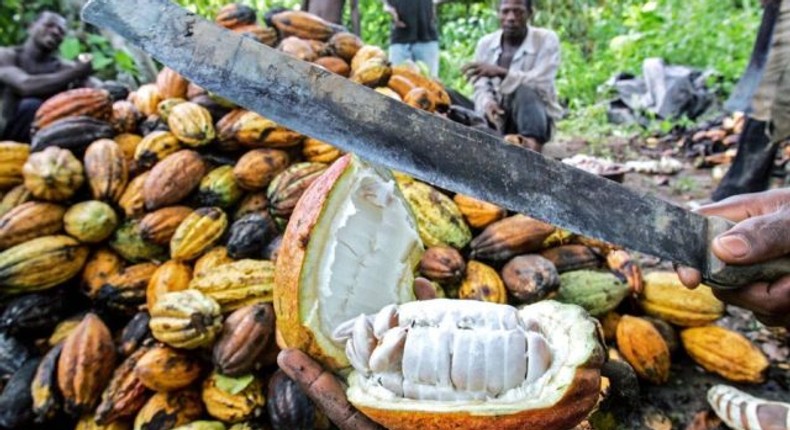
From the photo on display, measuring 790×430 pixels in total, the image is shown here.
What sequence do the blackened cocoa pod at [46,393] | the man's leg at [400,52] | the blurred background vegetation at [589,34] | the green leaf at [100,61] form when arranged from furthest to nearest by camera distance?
the blurred background vegetation at [589,34] → the man's leg at [400,52] → the green leaf at [100,61] → the blackened cocoa pod at [46,393]

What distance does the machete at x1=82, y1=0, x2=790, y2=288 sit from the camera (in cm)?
131

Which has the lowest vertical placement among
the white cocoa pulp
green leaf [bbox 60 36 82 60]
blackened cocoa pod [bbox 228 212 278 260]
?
green leaf [bbox 60 36 82 60]

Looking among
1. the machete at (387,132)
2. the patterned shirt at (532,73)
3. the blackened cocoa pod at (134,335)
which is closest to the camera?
the machete at (387,132)

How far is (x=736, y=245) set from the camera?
1160 mm

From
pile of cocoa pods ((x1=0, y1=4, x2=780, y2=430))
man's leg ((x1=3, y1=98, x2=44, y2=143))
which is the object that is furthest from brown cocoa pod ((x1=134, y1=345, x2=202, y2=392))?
man's leg ((x1=3, y1=98, x2=44, y2=143))

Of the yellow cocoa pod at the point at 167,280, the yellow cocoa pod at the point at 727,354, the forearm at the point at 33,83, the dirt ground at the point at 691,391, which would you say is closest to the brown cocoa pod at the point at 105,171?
the yellow cocoa pod at the point at 167,280

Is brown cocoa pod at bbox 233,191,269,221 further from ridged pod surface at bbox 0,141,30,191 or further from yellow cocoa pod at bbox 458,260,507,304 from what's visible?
ridged pod surface at bbox 0,141,30,191

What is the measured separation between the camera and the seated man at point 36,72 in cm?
364

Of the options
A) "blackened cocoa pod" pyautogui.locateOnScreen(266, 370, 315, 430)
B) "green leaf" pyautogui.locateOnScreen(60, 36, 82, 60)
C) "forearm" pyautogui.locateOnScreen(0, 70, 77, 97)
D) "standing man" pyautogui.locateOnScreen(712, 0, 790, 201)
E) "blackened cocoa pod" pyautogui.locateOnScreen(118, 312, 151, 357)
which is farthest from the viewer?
"green leaf" pyautogui.locateOnScreen(60, 36, 82, 60)

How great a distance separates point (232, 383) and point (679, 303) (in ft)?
5.43

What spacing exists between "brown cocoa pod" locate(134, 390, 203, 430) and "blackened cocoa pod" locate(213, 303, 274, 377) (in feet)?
0.57

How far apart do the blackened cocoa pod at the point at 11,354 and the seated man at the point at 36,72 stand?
1.98m

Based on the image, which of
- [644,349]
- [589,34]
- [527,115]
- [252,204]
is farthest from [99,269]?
[589,34]

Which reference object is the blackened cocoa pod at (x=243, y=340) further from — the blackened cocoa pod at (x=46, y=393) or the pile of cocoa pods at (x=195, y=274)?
the blackened cocoa pod at (x=46, y=393)
